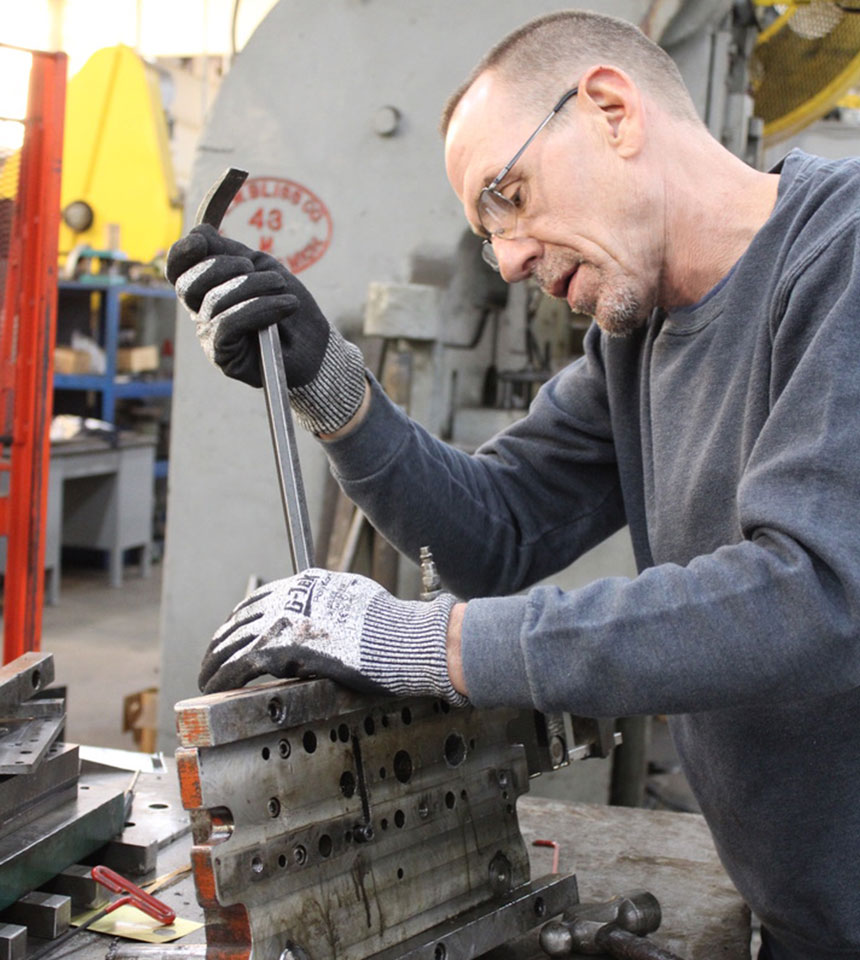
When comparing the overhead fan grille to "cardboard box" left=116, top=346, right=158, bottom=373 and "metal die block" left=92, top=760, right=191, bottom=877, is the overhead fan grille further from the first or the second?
"cardboard box" left=116, top=346, right=158, bottom=373

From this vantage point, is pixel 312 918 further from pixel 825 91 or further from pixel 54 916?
pixel 825 91

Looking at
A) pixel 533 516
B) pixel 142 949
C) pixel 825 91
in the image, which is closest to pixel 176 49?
pixel 825 91

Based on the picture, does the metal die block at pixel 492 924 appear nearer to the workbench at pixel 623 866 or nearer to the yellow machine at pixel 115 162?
the workbench at pixel 623 866

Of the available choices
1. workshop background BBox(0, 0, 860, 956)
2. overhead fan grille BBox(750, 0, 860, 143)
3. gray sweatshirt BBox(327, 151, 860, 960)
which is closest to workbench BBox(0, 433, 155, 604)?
workshop background BBox(0, 0, 860, 956)

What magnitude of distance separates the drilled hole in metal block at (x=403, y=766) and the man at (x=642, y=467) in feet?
0.34

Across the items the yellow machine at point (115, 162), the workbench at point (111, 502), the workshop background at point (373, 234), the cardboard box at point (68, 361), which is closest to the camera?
the workshop background at point (373, 234)

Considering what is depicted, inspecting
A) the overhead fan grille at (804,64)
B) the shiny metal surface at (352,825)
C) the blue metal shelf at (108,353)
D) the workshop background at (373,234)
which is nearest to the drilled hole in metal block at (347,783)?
the shiny metal surface at (352,825)

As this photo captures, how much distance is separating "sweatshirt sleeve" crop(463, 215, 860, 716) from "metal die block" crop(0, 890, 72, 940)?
1.33 ft

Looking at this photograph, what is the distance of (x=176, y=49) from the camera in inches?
278

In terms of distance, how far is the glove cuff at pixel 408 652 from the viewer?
87 centimetres

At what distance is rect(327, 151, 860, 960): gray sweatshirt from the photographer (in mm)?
795

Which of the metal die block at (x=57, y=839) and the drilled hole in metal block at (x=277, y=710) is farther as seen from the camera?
the metal die block at (x=57, y=839)

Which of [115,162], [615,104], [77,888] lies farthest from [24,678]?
[115,162]

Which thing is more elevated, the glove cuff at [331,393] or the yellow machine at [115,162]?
the yellow machine at [115,162]
